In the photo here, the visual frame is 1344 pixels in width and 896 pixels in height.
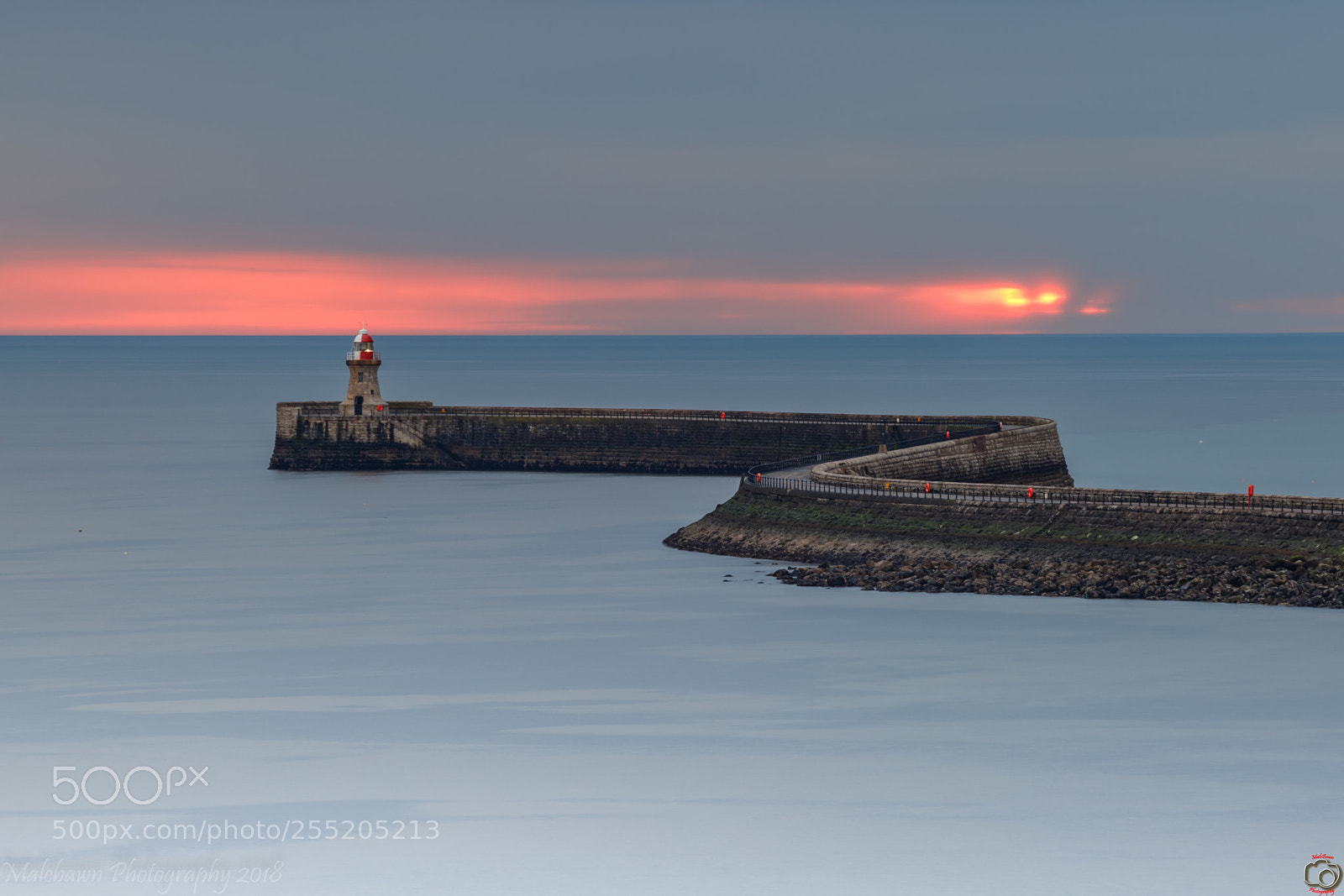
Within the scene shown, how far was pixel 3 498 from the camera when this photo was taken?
73.9m

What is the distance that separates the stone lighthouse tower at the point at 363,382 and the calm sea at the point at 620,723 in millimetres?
23854

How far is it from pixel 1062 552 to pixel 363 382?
47.8 m

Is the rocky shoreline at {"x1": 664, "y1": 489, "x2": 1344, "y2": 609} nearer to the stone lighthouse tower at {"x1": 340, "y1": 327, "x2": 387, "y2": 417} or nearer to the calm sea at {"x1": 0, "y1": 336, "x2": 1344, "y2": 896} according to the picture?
the calm sea at {"x1": 0, "y1": 336, "x2": 1344, "y2": 896}

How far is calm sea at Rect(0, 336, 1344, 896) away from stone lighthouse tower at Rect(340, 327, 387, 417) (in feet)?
78.3

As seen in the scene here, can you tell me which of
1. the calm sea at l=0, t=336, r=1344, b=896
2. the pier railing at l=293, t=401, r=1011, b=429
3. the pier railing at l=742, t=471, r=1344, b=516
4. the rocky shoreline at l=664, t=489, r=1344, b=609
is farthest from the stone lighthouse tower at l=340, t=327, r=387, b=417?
the rocky shoreline at l=664, t=489, r=1344, b=609

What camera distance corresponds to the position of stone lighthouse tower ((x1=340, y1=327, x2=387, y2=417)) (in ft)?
→ 276

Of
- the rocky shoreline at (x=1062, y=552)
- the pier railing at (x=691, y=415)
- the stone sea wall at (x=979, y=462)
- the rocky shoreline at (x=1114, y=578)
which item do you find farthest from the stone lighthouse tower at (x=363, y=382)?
the rocky shoreline at (x=1114, y=578)

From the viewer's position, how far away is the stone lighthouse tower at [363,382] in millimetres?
84250

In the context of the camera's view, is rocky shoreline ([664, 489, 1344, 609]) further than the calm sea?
Yes

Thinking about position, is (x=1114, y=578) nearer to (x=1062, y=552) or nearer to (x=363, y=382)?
(x=1062, y=552)

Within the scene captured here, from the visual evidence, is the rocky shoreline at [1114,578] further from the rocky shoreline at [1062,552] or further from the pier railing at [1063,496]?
the pier railing at [1063,496]

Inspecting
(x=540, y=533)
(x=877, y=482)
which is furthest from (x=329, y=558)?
(x=877, y=482)

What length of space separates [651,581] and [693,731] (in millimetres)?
17070

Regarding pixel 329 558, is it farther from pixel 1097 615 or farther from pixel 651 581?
pixel 1097 615
